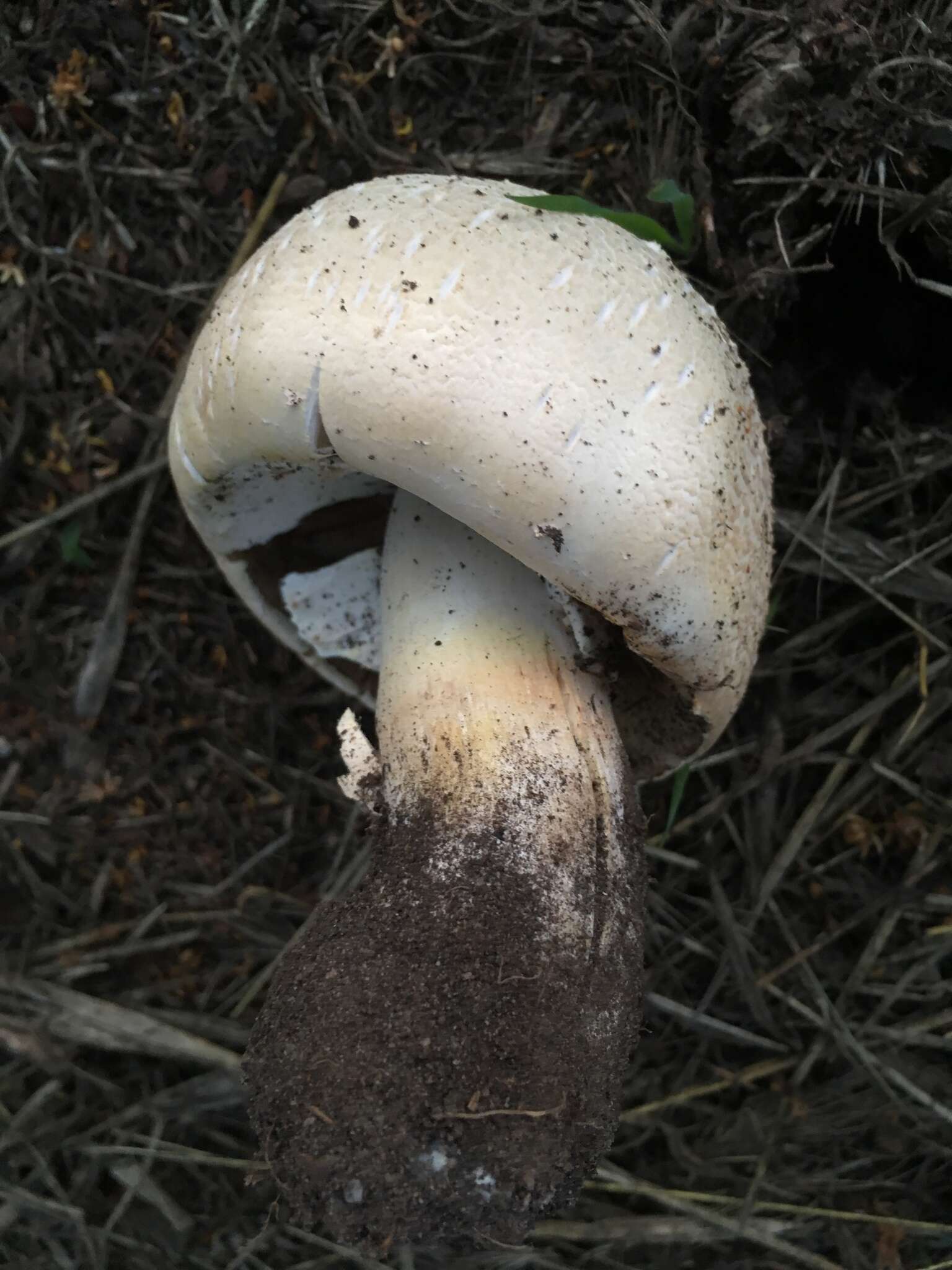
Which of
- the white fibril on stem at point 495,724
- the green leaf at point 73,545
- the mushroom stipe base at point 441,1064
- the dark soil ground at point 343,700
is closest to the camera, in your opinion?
the mushroom stipe base at point 441,1064

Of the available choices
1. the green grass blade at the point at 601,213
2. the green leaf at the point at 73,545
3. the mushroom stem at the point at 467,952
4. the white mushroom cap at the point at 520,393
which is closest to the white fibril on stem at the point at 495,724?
the mushroom stem at the point at 467,952

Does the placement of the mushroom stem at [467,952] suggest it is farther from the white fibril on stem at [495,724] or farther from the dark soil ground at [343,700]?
the dark soil ground at [343,700]

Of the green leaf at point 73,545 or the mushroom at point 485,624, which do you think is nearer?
the mushroom at point 485,624

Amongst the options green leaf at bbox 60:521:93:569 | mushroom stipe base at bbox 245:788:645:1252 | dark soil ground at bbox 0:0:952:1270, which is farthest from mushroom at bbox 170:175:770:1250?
green leaf at bbox 60:521:93:569

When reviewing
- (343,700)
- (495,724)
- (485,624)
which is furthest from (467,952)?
(343,700)

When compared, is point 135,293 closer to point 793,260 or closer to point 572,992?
point 793,260

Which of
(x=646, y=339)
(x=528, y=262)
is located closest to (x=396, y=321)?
(x=528, y=262)

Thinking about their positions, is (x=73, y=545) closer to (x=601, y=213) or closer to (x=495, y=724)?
(x=495, y=724)
